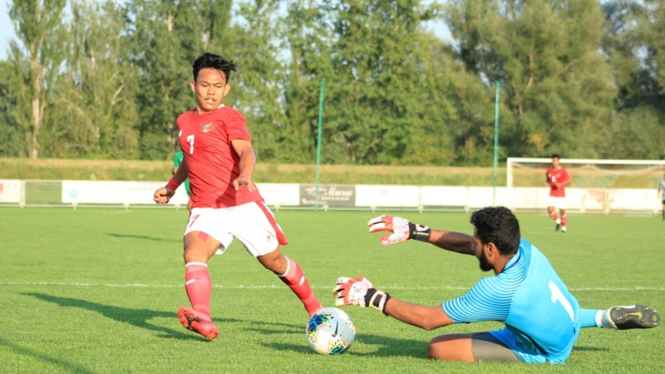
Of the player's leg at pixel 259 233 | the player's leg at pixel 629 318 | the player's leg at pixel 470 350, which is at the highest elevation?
the player's leg at pixel 259 233

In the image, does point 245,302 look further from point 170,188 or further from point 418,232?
point 418,232

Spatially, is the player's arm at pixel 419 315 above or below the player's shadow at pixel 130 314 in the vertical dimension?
above

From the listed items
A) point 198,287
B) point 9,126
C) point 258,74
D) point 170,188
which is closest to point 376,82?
point 258,74

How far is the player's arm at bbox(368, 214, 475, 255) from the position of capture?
5.67m

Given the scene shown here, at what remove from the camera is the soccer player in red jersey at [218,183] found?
6.37m

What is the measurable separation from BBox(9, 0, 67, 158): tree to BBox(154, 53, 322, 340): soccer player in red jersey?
1696 inches

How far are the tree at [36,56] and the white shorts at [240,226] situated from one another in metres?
43.3

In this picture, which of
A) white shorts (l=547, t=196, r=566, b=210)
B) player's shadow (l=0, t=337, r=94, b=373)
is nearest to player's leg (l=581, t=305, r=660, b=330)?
player's shadow (l=0, t=337, r=94, b=373)

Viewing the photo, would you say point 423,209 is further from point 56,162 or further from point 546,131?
point 56,162

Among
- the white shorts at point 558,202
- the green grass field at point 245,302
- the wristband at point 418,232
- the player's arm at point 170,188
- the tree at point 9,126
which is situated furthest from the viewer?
the tree at point 9,126

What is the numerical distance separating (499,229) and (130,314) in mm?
4020

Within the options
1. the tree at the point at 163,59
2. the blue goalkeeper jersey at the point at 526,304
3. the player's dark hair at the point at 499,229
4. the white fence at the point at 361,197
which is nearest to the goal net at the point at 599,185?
the white fence at the point at 361,197

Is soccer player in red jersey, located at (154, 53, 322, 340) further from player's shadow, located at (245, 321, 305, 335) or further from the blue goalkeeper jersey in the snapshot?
the blue goalkeeper jersey

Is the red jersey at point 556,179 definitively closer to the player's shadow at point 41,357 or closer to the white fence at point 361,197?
the white fence at point 361,197
